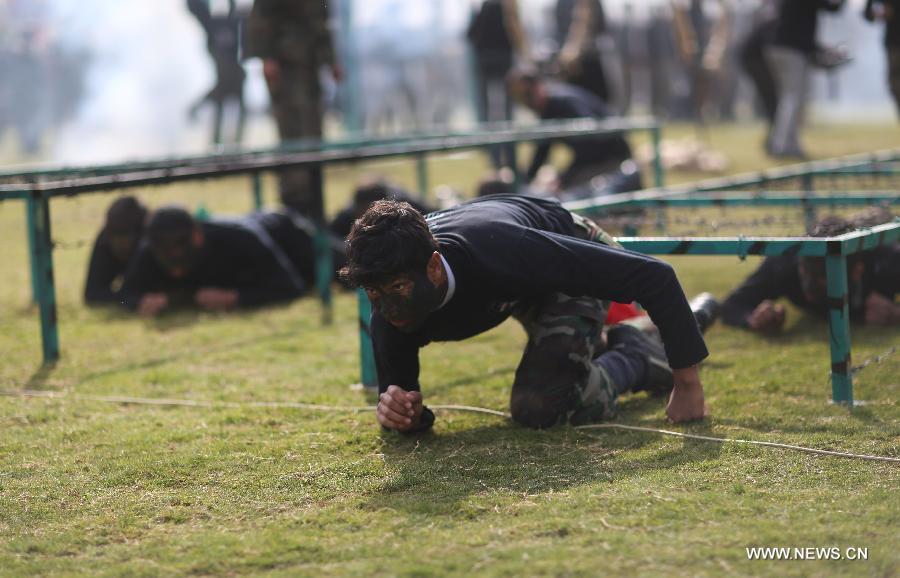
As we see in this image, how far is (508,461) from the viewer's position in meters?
3.96

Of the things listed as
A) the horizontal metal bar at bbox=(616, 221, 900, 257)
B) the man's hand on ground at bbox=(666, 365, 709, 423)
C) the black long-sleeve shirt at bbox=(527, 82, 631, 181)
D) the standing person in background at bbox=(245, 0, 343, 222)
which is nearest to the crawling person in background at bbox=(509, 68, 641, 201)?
the black long-sleeve shirt at bbox=(527, 82, 631, 181)

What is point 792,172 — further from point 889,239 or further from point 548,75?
point 548,75

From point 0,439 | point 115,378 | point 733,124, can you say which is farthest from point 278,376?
point 733,124

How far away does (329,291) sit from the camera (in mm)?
7555

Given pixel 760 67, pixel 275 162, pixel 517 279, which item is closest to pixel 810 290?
pixel 517 279

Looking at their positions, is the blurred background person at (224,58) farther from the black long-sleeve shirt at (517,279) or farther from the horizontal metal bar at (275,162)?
the black long-sleeve shirt at (517,279)

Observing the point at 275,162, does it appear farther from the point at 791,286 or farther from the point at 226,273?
the point at 791,286

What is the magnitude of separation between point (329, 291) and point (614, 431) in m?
3.54

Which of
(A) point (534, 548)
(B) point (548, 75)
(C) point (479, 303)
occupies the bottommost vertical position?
(A) point (534, 548)

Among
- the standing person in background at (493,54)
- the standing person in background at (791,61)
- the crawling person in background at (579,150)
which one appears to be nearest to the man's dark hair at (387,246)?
the crawling person in background at (579,150)

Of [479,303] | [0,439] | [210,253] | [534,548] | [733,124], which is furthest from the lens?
[733,124]

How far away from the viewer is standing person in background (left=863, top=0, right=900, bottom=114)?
30.8 ft

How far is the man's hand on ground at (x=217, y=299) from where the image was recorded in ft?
24.1

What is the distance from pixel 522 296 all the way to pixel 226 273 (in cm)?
363
